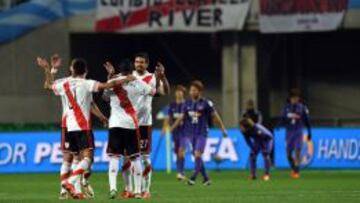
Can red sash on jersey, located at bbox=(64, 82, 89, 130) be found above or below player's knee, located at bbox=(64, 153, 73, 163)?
above

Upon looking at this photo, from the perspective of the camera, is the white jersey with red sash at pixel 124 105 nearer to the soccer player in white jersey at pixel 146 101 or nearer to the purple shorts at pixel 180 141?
the soccer player in white jersey at pixel 146 101

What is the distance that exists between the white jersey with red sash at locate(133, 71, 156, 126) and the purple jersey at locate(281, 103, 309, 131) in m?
12.7

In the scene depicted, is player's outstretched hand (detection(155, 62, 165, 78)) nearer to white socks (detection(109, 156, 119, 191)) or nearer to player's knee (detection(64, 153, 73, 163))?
white socks (detection(109, 156, 119, 191))

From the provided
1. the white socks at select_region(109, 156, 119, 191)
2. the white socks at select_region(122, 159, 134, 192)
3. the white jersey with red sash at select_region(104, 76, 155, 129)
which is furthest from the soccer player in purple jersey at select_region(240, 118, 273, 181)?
the white socks at select_region(109, 156, 119, 191)

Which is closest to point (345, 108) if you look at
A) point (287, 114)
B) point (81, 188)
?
point (287, 114)

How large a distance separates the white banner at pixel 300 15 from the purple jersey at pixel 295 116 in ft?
30.4

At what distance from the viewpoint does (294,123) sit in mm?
34688

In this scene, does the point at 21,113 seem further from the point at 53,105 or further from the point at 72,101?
the point at 72,101

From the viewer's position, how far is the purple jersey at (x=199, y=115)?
28984 mm

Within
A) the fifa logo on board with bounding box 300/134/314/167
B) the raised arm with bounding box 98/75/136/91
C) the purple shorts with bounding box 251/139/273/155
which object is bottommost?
the fifa logo on board with bounding box 300/134/314/167

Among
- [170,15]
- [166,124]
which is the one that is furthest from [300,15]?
[166,124]

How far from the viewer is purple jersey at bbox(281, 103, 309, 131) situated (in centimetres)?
3419

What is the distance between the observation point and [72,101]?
2086 cm

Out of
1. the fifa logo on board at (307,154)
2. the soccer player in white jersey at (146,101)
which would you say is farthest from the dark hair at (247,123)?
the soccer player in white jersey at (146,101)
